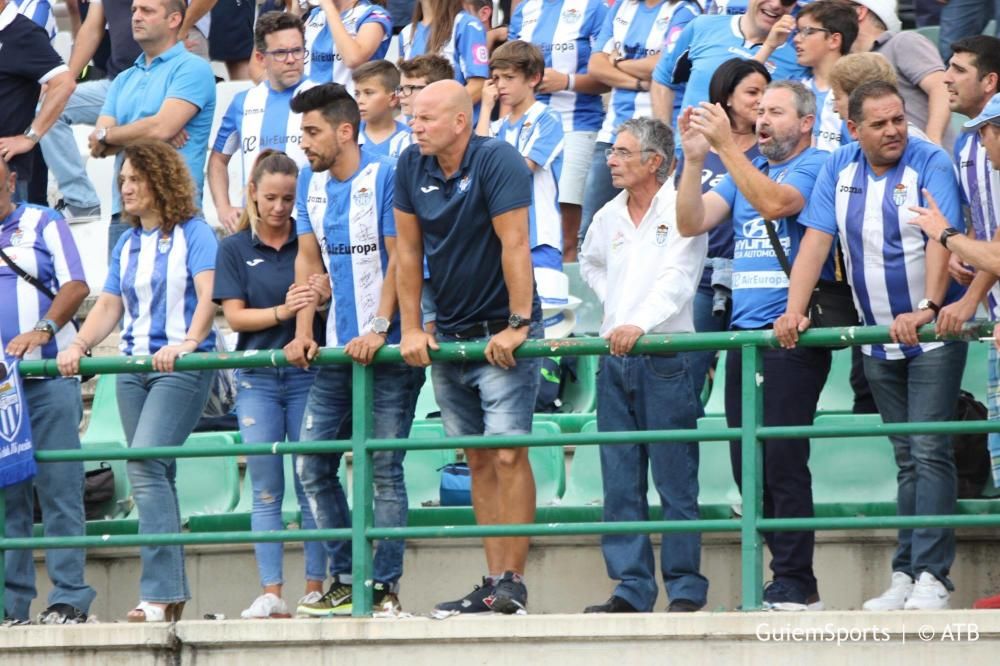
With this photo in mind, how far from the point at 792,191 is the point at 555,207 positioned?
2218 mm

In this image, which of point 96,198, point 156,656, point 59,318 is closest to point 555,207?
point 59,318

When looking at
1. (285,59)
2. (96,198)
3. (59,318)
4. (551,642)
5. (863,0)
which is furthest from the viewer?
(96,198)

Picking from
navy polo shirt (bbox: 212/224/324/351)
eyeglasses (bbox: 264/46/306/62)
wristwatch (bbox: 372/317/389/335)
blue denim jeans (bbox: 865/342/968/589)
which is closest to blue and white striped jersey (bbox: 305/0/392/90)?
eyeglasses (bbox: 264/46/306/62)

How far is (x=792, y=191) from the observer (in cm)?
704

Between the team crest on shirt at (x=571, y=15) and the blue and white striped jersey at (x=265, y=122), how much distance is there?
1.75m

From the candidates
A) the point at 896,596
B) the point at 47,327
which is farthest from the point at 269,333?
the point at 896,596

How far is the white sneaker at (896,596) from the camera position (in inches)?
268

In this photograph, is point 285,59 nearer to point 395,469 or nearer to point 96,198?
point 96,198

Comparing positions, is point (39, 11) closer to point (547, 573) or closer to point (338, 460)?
point (338, 460)

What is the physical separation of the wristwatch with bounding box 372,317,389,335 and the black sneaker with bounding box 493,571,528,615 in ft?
3.50

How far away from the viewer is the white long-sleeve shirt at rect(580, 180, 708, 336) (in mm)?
7180

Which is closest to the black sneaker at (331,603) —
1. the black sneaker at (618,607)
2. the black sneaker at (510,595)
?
the black sneaker at (510,595)

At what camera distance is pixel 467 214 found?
7.02m

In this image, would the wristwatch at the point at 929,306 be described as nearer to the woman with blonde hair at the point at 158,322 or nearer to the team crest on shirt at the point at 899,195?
the team crest on shirt at the point at 899,195
